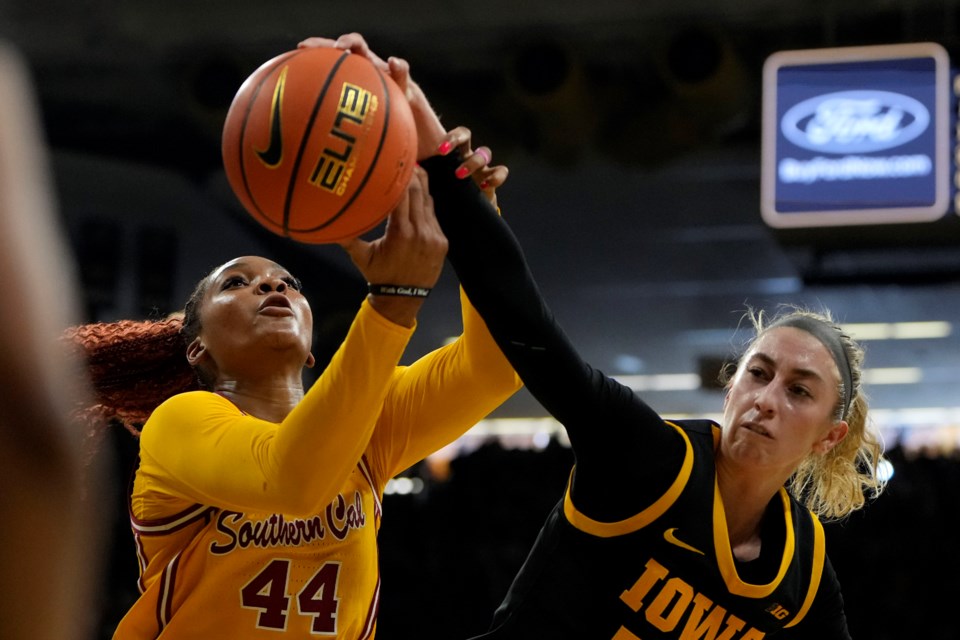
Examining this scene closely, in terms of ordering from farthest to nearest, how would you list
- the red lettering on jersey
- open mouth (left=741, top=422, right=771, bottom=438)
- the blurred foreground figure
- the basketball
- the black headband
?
the black headband < open mouth (left=741, top=422, right=771, bottom=438) < the red lettering on jersey < the basketball < the blurred foreground figure

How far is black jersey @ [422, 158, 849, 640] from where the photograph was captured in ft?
6.66

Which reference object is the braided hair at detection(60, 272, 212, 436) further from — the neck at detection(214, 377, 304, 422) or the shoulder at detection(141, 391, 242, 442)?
the shoulder at detection(141, 391, 242, 442)

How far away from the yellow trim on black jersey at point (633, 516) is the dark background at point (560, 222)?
173 inches

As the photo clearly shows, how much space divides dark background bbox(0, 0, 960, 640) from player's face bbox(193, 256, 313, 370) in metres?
4.33

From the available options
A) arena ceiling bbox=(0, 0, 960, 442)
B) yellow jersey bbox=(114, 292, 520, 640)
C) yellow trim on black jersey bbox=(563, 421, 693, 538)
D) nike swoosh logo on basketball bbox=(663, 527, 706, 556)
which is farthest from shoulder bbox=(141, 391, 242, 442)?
arena ceiling bbox=(0, 0, 960, 442)

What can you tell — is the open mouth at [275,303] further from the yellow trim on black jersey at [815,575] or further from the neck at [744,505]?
the yellow trim on black jersey at [815,575]

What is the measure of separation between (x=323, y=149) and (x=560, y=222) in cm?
573

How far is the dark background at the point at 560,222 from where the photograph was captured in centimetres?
680

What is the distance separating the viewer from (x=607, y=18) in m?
7.11

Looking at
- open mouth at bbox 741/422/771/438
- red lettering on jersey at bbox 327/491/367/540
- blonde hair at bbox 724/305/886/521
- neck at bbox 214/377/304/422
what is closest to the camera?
red lettering on jersey at bbox 327/491/367/540

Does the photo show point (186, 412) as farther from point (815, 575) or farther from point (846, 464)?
point (846, 464)

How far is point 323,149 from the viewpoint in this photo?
5.98ft

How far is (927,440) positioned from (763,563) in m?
5.19

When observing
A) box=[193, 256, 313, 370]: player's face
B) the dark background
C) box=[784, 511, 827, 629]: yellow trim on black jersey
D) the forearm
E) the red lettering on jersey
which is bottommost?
the dark background
